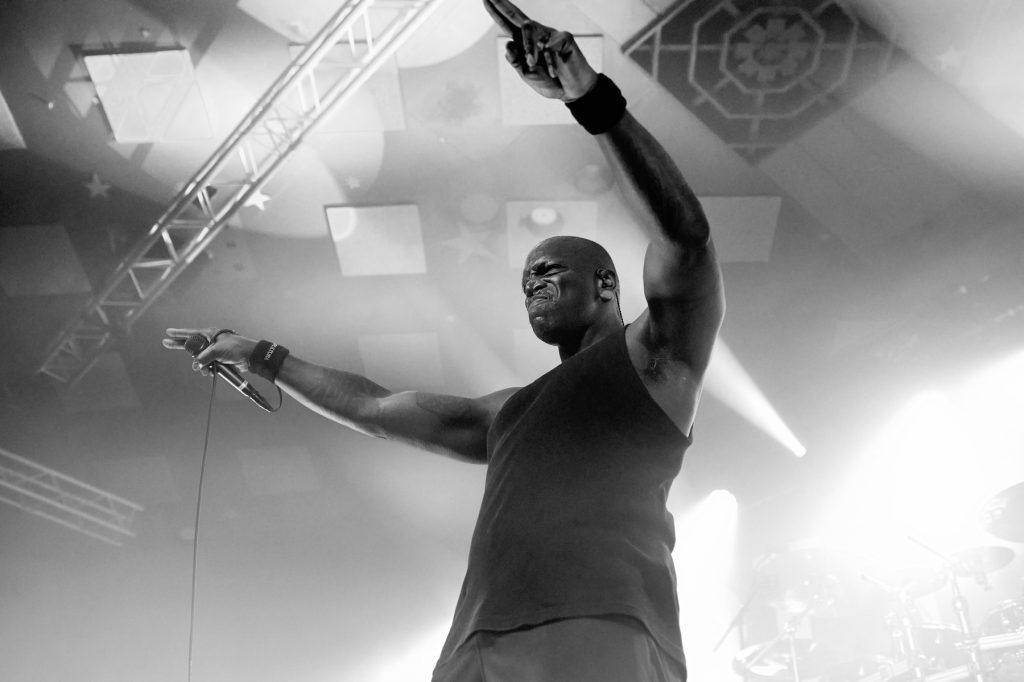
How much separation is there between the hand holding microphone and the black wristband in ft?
0.04

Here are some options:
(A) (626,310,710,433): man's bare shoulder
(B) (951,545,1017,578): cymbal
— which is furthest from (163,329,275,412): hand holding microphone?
(B) (951,545,1017,578): cymbal

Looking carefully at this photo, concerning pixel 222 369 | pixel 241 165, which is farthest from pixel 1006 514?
pixel 241 165

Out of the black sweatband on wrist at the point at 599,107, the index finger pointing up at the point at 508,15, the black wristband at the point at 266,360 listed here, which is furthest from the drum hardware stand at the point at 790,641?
the index finger pointing up at the point at 508,15

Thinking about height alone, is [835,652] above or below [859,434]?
below

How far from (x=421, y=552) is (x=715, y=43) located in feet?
13.6

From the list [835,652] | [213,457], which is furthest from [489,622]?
[213,457]

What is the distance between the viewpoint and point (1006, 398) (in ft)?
17.1

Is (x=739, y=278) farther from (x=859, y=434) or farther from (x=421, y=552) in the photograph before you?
(x=421, y=552)

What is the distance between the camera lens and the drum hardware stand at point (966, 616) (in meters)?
4.39

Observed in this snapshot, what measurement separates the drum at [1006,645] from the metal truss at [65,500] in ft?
17.8

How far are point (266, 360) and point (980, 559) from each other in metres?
4.35

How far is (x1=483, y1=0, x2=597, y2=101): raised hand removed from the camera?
129 centimetres

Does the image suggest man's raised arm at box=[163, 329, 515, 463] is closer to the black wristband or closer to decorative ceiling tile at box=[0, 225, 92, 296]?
the black wristband

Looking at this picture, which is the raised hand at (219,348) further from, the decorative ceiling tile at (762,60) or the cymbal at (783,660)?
the cymbal at (783,660)
